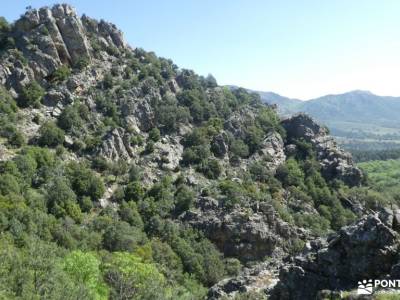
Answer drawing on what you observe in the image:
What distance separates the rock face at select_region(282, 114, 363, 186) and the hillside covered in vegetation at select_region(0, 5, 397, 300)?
389 millimetres

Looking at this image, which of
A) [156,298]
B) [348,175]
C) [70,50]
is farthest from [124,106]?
[156,298]

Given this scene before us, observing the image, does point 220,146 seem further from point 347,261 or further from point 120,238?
point 347,261

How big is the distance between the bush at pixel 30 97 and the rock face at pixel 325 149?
214ft

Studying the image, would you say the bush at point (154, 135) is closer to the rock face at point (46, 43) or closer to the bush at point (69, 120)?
the bush at point (69, 120)

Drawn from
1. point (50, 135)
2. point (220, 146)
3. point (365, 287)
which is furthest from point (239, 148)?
point (365, 287)

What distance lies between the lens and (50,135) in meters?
95.4

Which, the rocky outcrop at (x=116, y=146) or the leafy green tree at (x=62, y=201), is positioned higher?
the rocky outcrop at (x=116, y=146)

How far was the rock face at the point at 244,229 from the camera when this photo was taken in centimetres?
8844

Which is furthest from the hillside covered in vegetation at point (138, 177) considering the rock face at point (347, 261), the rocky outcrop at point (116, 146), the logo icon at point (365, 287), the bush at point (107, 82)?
the logo icon at point (365, 287)

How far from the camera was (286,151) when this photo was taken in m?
128

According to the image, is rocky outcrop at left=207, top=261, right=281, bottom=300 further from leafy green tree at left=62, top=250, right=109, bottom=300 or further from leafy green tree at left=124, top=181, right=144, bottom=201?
leafy green tree at left=124, top=181, right=144, bottom=201

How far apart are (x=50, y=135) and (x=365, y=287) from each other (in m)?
74.7

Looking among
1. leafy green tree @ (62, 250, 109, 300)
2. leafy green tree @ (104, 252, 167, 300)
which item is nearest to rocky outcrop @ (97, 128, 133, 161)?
leafy green tree @ (104, 252, 167, 300)

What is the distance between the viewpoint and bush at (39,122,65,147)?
3745 inches
